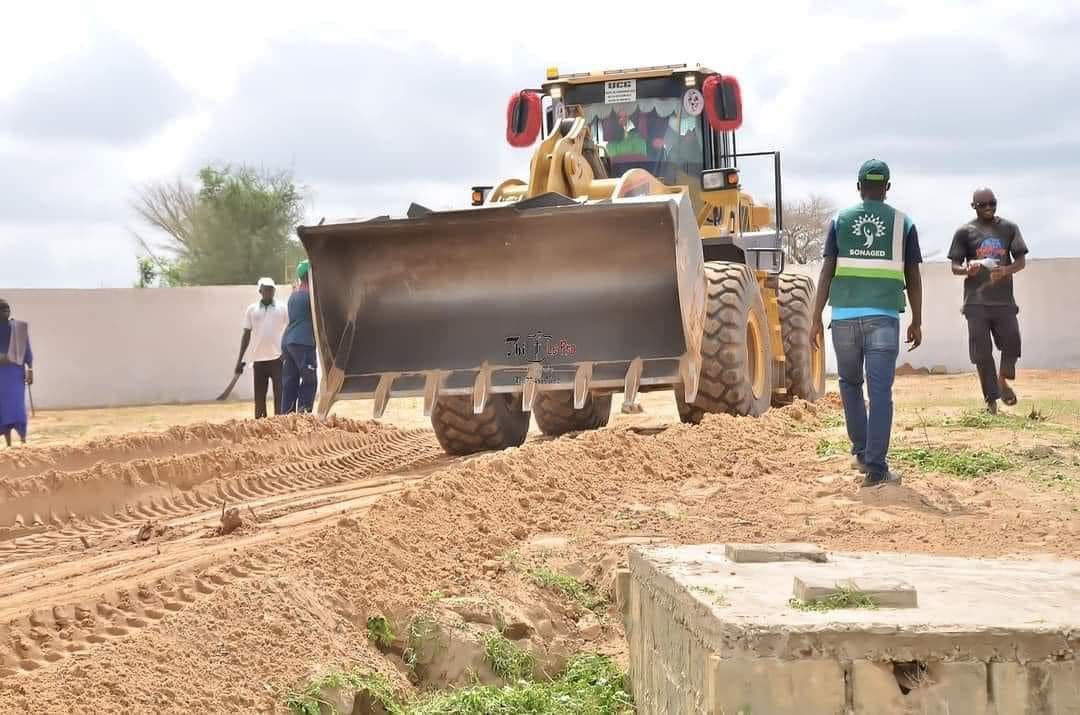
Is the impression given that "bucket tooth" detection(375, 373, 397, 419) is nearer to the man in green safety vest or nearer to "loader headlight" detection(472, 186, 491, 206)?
"loader headlight" detection(472, 186, 491, 206)

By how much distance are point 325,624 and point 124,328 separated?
61.5 feet

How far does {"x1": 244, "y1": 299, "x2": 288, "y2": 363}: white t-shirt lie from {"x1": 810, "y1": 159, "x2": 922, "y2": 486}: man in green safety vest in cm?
755

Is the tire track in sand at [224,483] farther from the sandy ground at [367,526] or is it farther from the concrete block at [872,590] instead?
the concrete block at [872,590]

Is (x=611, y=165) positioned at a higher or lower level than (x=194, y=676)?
higher

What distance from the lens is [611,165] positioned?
12.0 metres

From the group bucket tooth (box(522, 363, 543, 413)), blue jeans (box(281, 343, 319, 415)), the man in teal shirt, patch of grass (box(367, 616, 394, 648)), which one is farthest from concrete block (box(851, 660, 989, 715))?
blue jeans (box(281, 343, 319, 415))

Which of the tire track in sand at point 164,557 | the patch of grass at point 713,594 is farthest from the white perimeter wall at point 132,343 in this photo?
the patch of grass at point 713,594

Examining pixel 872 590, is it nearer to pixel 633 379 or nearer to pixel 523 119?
pixel 633 379

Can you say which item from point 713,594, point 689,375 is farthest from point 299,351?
point 713,594

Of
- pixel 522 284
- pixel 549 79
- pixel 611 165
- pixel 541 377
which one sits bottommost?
pixel 541 377

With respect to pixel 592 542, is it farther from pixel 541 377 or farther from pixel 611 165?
pixel 611 165

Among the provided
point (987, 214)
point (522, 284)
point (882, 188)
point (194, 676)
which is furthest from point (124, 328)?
point (194, 676)

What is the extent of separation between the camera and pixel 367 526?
18.7 feet

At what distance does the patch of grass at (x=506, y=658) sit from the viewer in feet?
16.0
